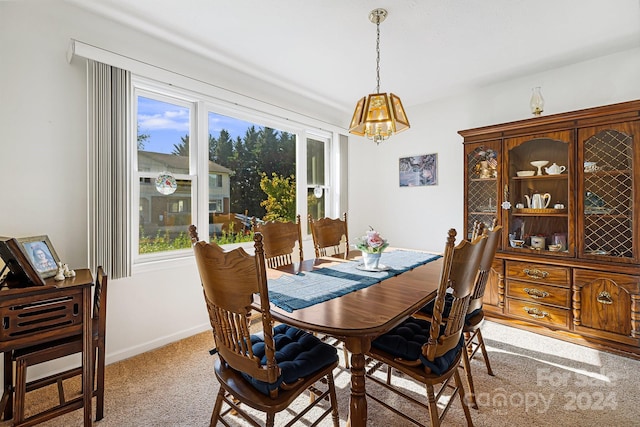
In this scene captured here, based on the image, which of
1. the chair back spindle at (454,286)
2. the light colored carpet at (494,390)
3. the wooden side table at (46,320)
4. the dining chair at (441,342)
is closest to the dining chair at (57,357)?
the wooden side table at (46,320)

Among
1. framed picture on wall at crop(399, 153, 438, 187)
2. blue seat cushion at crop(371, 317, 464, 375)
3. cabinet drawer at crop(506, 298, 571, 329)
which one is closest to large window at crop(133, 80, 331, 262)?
framed picture on wall at crop(399, 153, 438, 187)

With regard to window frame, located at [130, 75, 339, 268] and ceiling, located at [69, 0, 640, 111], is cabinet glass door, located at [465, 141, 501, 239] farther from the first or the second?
window frame, located at [130, 75, 339, 268]

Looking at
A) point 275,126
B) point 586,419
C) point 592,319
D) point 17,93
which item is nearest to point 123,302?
point 17,93

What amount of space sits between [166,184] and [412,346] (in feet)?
7.59

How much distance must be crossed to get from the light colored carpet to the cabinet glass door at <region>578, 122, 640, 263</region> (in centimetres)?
88

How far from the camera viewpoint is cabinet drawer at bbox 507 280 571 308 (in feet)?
8.79

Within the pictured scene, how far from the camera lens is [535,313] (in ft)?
9.23

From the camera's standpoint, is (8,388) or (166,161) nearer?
(8,388)

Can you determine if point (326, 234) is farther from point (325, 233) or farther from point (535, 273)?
point (535, 273)

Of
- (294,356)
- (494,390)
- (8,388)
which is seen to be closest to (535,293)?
(494,390)

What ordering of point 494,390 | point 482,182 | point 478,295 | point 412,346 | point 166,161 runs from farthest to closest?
point 482,182
point 166,161
point 494,390
point 478,295
point 412,346

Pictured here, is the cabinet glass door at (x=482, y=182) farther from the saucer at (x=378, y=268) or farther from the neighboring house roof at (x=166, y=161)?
the neighboring house roof at (x=166, y=161)

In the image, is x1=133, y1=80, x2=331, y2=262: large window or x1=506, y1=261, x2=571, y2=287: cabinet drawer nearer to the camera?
x1=133, y1=80, x2=331, y2=262: large window

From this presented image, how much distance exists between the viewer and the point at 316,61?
9.46 feet
